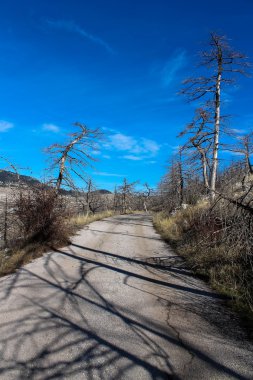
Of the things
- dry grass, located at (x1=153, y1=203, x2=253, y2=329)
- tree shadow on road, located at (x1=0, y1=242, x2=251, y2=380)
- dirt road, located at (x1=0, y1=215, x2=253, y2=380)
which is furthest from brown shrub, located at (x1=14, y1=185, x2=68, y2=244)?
tree shadow on road, located at (x1=0, y1=242, x2=251, y2=380)

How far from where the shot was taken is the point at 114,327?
5.77m

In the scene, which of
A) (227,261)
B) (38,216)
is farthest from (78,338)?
(38,216)

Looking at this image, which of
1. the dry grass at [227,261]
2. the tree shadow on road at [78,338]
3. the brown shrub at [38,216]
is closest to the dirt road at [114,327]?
the tree shadow on road at [78,338]

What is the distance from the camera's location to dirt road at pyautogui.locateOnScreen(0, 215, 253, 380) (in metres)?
4.46

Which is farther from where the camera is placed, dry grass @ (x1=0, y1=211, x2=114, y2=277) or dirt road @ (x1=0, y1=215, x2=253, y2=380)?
dry grass @ (x1=0, y1=211, x2=114, y2=277)

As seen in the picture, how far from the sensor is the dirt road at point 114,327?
4.46 metres

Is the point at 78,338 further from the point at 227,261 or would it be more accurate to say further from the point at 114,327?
the point at 227,261

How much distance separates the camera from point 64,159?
789 inches

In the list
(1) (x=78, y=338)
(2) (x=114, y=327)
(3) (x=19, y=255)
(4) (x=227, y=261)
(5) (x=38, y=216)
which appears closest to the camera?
(1) (x=78, y=338)

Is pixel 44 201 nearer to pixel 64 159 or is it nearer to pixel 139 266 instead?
pixel 139 266

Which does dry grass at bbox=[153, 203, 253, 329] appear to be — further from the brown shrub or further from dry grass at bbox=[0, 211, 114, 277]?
the brown shrub

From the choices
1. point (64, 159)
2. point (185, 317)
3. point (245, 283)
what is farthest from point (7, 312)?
point (64, 159)

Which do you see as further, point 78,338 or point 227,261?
point 227,261

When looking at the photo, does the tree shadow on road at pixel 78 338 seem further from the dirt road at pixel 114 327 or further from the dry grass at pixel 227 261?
the dry grass at pixel 227 261
